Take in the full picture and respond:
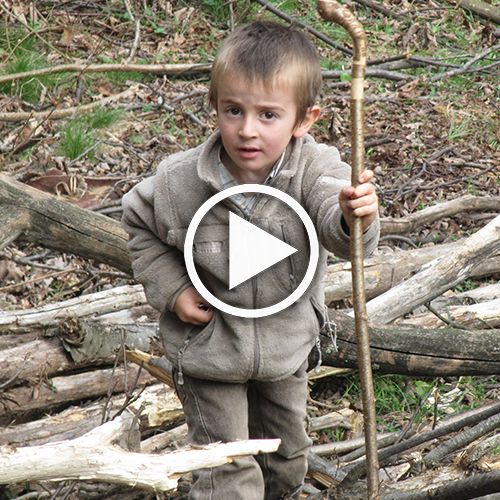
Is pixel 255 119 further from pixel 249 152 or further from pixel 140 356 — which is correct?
pixel 140 356

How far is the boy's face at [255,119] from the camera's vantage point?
76.2 inches

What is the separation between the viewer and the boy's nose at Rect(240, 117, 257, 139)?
1.95 m

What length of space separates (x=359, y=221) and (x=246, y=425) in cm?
109

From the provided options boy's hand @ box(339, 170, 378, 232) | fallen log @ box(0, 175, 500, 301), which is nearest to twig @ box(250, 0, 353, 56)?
fallen log @ box(0, 175, 500, 301)

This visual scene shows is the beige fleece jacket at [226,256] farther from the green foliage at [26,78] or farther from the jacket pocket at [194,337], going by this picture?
the green foliage at [26,78]

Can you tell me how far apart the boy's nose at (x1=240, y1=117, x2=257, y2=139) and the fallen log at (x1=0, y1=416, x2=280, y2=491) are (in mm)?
963

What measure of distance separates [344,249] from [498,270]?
9.22ft

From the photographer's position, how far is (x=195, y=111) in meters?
6.35

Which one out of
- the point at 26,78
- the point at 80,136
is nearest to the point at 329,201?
the point at 80,136

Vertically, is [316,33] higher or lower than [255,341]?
higher

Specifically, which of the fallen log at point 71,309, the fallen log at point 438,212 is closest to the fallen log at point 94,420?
the fallen log at point 71,309

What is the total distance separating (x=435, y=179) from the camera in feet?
18.2

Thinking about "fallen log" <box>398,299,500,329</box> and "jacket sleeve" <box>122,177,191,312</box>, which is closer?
"jacket sleeve" <box>122,177,191,312</box>
